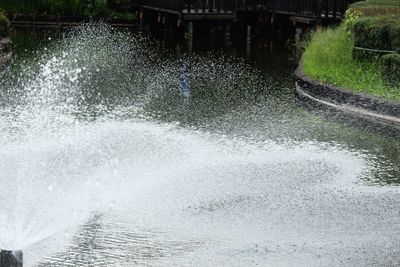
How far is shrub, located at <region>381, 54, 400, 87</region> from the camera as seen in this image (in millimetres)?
18156

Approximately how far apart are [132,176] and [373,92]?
7.25 meters

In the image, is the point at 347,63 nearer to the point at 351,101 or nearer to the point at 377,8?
the point at 351,101

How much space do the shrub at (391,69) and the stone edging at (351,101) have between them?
1.20m

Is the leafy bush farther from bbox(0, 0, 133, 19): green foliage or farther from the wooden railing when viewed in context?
bbox(0, 0, 133, 19): green foliage

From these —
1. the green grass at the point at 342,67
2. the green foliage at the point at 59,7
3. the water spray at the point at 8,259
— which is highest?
the green foliage at the point at 59,7

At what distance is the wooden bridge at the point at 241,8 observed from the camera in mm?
29234

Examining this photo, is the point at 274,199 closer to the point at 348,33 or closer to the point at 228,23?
the point at 348,33

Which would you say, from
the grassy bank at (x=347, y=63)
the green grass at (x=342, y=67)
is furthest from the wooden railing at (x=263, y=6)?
the green grass at (x=342, y=67)

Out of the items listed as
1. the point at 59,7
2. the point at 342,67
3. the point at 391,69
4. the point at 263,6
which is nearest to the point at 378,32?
the point at 342,67

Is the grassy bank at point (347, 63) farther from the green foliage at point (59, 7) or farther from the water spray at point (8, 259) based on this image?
the green foliage at point (59, 7)

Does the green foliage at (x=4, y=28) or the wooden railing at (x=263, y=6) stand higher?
the wooden railing at (x=263, y=6)

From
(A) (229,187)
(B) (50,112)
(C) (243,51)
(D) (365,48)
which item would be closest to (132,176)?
(A) (229,187)

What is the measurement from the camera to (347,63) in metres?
20.7

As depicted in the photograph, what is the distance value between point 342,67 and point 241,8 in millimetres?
15283
